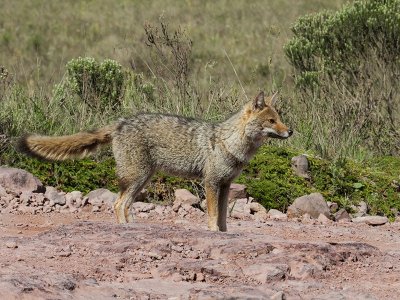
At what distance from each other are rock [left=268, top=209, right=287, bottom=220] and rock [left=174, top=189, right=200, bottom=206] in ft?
2.55

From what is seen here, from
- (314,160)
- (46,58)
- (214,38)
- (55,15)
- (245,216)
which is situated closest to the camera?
(245,216)

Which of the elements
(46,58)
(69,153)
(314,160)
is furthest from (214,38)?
(69,153)

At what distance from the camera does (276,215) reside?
30.4 ft

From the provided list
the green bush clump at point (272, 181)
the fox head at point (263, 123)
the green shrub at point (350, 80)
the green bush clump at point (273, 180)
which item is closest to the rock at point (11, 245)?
the fox head at point (263, 123)

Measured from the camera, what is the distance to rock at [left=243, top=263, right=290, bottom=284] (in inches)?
224

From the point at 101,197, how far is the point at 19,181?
33.6 inches

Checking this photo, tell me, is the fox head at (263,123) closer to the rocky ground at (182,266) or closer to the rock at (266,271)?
the rocky ground at (182,266)

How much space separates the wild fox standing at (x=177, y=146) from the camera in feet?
26.7

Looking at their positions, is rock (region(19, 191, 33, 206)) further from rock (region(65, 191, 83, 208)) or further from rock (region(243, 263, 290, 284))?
rock (region(243, 263, 290, 284))

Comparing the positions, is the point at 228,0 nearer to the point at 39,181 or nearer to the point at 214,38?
the point at 214,38

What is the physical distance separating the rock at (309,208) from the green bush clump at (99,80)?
12.9 ft

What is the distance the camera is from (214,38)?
102 feet

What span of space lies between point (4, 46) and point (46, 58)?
1792 mm

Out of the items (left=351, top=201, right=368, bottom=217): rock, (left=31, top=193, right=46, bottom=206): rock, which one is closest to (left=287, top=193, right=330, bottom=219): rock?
(left=351, top=201, right=368, bottom=217): rock
